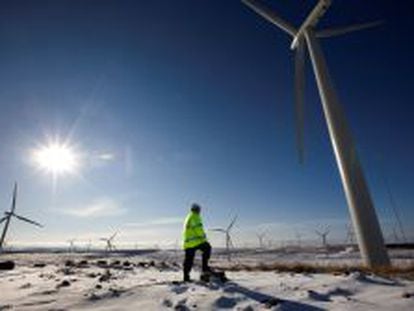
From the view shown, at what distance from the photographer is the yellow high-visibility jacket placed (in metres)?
12.1

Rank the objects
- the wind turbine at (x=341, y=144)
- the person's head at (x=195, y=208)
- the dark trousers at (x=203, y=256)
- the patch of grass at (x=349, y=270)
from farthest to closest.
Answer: the wind turbine at (x=341, y=144) < the person's head at (x=195, y=208) < the dark trousers at (x=203, y=256) < the patch of grass at (x=349, y=270)

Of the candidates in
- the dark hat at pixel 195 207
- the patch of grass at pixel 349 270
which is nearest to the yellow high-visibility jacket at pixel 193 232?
the dark hat at pixel 195 207

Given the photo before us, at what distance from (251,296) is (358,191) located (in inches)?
366

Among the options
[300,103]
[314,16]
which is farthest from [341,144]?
[314,16]

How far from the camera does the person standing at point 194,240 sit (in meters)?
12.0

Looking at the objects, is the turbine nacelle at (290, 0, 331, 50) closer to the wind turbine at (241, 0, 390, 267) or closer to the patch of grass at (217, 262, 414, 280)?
the wind turbine at (241, 0, 390, 267)

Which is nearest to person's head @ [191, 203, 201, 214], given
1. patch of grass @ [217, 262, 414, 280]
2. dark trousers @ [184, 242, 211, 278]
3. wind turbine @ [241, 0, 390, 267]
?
dark trousers @ [184, 242, 211, 278]

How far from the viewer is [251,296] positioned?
8055 mm

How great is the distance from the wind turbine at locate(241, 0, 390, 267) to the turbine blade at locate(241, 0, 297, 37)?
56.6 inches

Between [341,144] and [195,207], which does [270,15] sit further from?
[195,207]

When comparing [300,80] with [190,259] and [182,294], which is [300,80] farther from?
[182,294]

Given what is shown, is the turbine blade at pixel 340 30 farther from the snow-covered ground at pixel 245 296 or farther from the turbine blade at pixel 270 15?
the snow-covered ground at pixel 245 296

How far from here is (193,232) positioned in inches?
479

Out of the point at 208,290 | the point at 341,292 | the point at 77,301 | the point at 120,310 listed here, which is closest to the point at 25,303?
the point at 77,301
